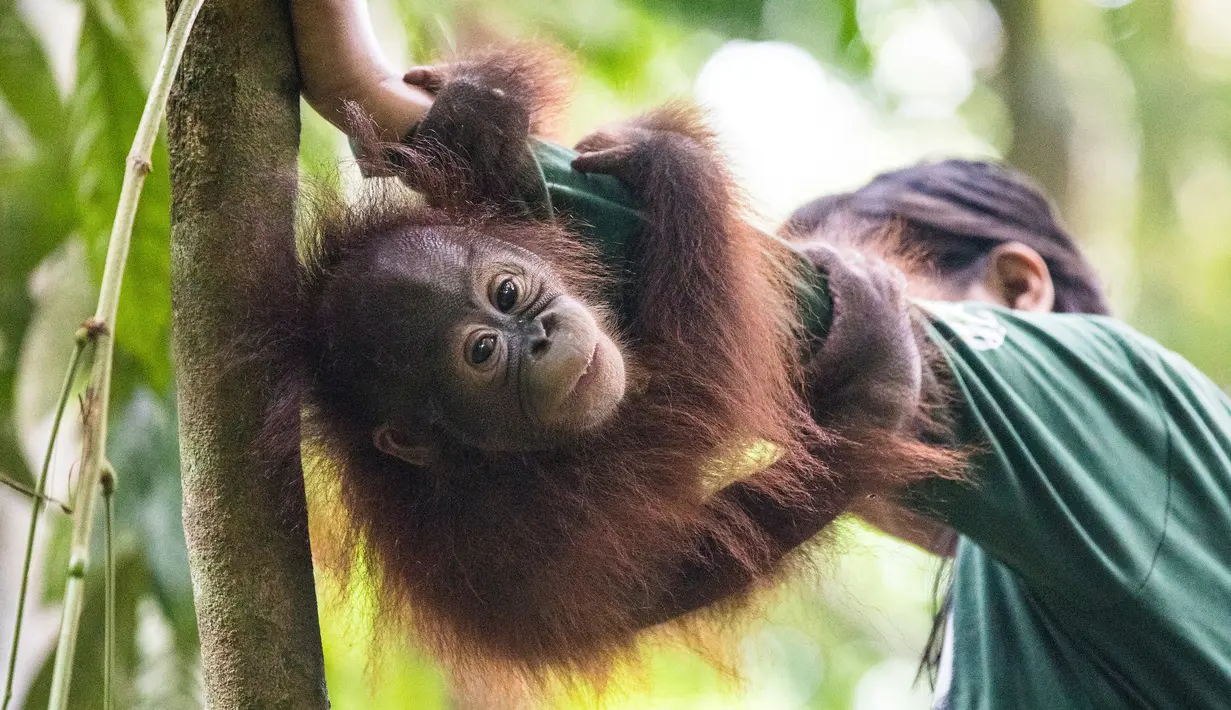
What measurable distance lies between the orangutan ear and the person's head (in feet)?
2.98

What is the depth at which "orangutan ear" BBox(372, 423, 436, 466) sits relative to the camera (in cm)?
153

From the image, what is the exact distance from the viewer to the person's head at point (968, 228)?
2.18 metres

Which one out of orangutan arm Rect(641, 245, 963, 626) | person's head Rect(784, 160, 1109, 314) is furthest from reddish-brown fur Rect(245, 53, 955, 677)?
person's head Rect(784, 160, 1109, 314)

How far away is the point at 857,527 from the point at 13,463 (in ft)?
4.41

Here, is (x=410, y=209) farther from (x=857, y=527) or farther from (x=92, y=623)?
(x=857, y=527)

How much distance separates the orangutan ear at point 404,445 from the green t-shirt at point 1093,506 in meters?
0.74

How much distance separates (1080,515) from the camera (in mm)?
1650

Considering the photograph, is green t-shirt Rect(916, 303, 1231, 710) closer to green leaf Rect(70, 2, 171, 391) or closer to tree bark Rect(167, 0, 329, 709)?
tree bark Rect(167, 0, 329, 709)

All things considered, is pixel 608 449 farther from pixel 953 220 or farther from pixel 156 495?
pixel 953 220

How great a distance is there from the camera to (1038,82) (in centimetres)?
399

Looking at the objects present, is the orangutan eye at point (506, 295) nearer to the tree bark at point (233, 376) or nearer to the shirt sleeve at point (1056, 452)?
the tree bark at point (233, 376)

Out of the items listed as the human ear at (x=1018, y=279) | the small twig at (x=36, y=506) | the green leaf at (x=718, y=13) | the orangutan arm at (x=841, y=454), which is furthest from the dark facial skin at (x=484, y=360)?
the green leaf at (x=718, y=13)

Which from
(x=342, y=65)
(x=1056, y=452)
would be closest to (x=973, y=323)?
(x=1056, y=452)

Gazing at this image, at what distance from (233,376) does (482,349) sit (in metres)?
0.38
